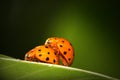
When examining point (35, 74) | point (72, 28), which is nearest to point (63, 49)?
point (35, 74)

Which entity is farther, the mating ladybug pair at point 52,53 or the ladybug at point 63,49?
the ladybug at point 63,49

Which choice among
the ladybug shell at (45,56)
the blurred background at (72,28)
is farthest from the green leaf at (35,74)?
the blurred background at (72,28)

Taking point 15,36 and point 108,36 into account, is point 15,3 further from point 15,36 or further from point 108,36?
point 108,36

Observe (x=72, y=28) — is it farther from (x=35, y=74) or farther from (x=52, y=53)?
(x=35, y=74)

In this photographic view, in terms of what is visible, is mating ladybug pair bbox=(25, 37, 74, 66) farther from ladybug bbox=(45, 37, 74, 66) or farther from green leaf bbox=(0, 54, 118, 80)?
green leaf bbox=(0, 54, 118, 80)

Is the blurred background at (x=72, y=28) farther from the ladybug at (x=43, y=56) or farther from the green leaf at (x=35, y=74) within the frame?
the green leaf at (x=35, y=74)

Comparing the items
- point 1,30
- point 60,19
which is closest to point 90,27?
point 60,19

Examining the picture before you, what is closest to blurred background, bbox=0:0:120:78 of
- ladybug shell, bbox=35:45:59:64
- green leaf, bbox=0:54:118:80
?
ladybug shell, bbox=35:45:59:64
